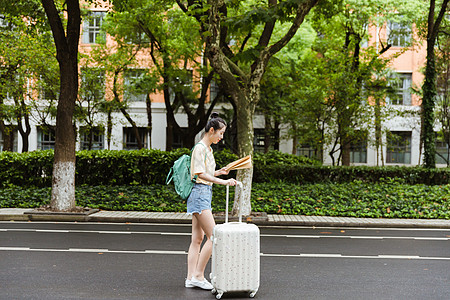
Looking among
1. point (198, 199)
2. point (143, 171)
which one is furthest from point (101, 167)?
point (198, 199)

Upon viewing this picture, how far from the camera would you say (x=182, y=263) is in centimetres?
729

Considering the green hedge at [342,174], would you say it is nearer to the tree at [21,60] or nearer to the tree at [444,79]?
the tree at [444,79]

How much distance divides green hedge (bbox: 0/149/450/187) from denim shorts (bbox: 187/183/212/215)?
11037mm

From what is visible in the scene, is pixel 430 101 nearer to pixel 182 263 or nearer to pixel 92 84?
pixel 182 263

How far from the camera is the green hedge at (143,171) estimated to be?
16.5m

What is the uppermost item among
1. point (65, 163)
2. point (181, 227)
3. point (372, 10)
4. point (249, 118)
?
point (372, 10)

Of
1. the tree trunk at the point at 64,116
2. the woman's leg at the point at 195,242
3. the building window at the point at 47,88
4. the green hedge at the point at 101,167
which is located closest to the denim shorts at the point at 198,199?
the woman's leg at the point at 195,242

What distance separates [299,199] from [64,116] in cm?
690

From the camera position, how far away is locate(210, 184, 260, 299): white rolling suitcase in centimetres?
515

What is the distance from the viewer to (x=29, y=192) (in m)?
15.1

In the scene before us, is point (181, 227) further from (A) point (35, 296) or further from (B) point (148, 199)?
(A) point (35, 296)

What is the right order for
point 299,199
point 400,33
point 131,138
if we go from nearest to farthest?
point 299,199, point 400,33, point 131,138

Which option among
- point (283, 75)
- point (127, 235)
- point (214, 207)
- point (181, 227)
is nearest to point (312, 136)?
point (283, 75)

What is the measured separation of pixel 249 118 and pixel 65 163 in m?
4.92
